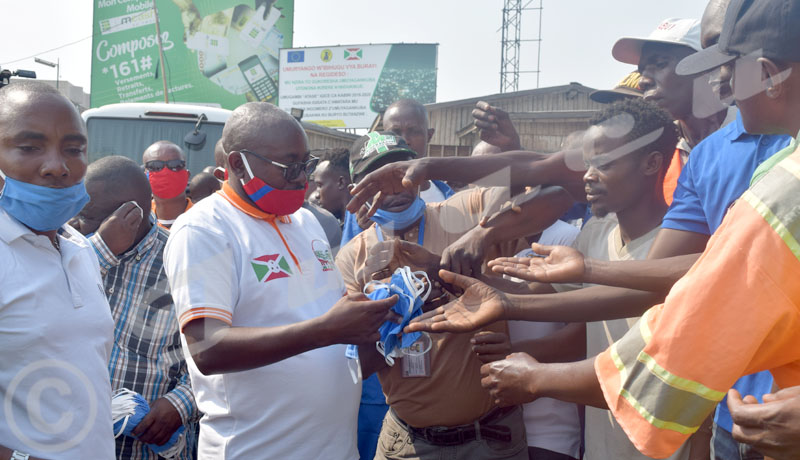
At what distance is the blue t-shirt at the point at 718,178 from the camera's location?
7.78 ft

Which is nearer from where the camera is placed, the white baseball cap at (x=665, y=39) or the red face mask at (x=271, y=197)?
the red face mask at (x=271, y=197)

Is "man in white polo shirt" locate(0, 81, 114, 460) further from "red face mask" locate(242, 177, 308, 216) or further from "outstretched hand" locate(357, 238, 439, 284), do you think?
"outstretched hand" locate(357, 238, 439, 284)

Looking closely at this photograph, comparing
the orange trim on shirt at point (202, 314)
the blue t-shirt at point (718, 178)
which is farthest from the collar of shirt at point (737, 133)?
the orange trim on shirt at point (202, 314)

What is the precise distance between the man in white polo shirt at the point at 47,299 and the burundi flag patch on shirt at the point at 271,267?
0.57 metres

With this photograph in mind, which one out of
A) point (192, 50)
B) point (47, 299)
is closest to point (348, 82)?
point (192, 50)

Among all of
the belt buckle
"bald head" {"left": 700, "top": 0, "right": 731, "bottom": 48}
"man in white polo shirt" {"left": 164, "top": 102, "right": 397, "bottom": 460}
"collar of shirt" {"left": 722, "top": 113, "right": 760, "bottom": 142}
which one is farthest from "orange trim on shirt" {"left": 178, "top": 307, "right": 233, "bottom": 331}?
"bald head" {"left": 700, "top": 0, "right": 731, "bottom": 48}

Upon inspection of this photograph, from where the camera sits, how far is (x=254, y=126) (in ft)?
8.82

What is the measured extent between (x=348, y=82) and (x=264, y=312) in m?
19.5

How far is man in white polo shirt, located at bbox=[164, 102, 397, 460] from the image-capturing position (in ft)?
7.49

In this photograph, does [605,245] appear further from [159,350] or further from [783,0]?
[159,350]

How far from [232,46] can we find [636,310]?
2119 cm

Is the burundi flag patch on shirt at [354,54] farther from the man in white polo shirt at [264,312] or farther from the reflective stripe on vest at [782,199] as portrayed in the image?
the reflective stripe on vest at [782,199]

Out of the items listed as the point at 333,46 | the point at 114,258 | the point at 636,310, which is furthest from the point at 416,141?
the point at 333,46

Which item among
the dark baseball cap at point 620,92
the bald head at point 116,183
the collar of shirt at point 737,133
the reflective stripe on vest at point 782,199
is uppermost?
the dark baseball cap at point 620,92
